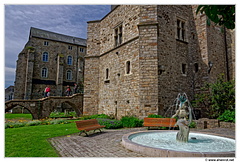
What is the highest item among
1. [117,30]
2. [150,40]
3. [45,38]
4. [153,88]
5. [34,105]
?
[45,38]

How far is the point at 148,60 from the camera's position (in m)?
10.6

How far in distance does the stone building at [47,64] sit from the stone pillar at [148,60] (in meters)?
20.8

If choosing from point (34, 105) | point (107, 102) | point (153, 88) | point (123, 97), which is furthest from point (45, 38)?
point (153, 88)

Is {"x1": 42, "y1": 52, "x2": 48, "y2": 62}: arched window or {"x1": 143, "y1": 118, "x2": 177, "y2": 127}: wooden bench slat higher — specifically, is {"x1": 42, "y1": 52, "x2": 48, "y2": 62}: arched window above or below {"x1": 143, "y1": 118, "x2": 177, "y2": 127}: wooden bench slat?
above

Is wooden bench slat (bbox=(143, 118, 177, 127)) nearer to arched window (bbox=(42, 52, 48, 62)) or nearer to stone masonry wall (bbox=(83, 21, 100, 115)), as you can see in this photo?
stone masonry wall (bbox=(83, 21, 100, 115))

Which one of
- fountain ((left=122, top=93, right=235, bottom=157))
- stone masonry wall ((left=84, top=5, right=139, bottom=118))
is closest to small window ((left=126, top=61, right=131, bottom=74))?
stone masonry wall ((left=84, top=5, right=139, bottom=118))

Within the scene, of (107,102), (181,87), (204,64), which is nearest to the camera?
(181,87)

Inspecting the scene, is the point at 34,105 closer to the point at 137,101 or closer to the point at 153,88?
the point at 137,101

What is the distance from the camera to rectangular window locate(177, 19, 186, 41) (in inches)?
490

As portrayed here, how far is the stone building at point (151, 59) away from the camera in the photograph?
1055cm

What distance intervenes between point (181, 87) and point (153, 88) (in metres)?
2.83

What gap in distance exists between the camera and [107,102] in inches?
562

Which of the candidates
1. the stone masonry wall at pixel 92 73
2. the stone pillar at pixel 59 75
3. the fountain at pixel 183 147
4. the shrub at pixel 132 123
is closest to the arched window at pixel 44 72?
the stone pillar at pixel 59 75

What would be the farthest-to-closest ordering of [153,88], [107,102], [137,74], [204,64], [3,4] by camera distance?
1. [107,102]
2. [204,64]
3. [137,74]
4. [153,88]
5. [3,4]
